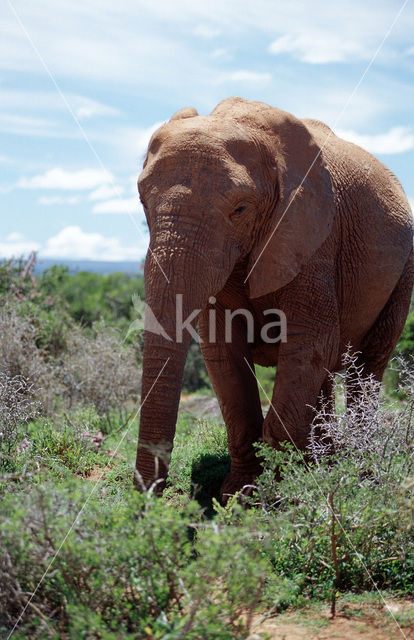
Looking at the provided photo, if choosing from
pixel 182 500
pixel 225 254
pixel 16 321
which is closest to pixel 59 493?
pixel 225 254

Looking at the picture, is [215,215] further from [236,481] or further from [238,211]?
[236,481]

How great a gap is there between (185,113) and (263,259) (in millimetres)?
1141

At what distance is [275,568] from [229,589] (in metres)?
1.03

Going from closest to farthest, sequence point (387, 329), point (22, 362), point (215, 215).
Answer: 1. point (215, 215)
2. point (387, 329)
3. point (22, 362)

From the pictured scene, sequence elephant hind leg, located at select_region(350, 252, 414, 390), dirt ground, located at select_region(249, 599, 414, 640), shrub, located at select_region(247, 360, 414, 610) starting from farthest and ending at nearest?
elephant hind leg, located at select_region(350, 252, 414, 390) → shrub, located at select_region(247, 360, 414, 610) → dirt ground, located at select_region(249, 599, 414, 640)

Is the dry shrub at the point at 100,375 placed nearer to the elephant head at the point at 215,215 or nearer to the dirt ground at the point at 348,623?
the elephant head at the point at 215,215

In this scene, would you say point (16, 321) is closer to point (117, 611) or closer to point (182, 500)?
point (182, 500)

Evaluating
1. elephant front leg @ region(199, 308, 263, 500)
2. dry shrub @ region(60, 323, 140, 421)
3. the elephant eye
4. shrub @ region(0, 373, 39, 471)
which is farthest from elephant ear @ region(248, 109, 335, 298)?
dry shrub @ region(60, 323, 140, 421)

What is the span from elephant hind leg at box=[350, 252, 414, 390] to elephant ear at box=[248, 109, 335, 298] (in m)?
1.65

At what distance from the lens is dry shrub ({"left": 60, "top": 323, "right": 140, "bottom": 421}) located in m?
8.80

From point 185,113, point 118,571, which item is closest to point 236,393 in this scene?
point 185,113

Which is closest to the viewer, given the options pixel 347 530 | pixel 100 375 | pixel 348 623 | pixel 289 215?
pixel 348 623

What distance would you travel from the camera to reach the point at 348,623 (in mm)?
3332

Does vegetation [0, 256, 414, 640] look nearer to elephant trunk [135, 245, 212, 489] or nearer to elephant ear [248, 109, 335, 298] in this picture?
elephant trunk [135, 245, 212, 489]
